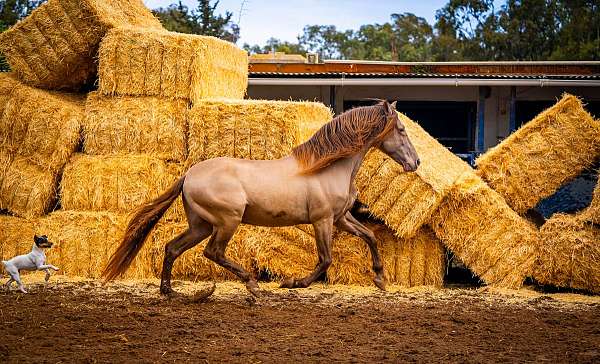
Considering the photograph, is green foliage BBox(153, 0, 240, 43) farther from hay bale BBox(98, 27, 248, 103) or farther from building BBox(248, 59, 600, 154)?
hay bale BBox(98, 27, 248, 103)

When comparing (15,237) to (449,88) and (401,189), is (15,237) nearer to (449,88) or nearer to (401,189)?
(401,189)

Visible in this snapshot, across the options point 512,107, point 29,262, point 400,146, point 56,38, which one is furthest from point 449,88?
point 29,262

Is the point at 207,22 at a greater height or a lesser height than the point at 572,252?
greater

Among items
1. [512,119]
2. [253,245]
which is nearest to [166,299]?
[253,245]

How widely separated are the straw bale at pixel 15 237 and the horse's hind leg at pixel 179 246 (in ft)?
7.09

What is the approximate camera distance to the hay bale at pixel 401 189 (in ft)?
28.2

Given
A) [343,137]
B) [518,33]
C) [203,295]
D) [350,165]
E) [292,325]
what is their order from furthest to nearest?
[518,33] < [350,165] < [343,137] < [203,295] < [292,325]

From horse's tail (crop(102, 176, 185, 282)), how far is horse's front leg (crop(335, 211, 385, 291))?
1742 mm

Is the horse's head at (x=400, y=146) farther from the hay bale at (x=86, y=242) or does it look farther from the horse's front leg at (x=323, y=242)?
the hay bale at (x=86, y=242)

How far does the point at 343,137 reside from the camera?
8250 millimetres

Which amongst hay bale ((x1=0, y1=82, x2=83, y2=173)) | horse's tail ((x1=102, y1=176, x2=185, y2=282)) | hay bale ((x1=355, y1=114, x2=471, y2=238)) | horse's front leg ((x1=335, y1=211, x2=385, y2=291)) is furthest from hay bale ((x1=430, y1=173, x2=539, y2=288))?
hay bale ((x1=0, y1=82, x2=83, y2=173))

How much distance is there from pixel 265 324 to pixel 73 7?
4.77 m

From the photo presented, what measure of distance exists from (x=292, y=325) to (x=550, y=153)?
407 cm

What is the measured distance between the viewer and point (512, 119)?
50.0 feet
